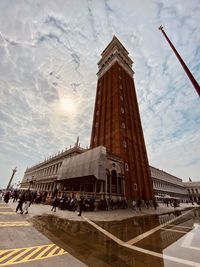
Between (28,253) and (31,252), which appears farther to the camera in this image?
(31,252)

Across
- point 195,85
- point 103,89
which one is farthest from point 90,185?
point 103,89

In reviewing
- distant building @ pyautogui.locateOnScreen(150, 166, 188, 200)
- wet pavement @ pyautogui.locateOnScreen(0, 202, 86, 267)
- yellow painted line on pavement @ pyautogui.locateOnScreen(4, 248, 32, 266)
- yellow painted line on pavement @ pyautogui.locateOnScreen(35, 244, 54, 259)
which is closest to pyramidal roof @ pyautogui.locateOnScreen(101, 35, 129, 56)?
distant building @ pyautogui.locateOnScreen(150, 166, 188, 200)

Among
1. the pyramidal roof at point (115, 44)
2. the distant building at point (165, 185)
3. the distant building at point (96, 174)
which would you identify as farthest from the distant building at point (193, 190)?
the pyramidal roof at point (115, 44)

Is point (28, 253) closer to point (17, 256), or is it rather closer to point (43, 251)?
point (17, 256)

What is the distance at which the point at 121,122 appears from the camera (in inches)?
1260

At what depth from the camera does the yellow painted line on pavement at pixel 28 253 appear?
4273 millimetres

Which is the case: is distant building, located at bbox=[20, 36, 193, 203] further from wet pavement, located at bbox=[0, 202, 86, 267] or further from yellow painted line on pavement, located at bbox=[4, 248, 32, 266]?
yellow painted line on pavement, located at bbox=[4, 248, 32, 266]

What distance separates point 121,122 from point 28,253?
94.9 feet

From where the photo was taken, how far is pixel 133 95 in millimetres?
42594

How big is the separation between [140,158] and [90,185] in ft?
48.6

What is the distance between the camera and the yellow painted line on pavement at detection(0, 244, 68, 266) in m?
4.27

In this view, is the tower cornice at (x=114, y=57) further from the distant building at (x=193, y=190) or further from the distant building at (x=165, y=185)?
the distant building at (x=193, y=190)

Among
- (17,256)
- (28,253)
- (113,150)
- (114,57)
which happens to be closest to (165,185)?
(113,150)

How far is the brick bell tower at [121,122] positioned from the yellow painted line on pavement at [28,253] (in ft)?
73.8
